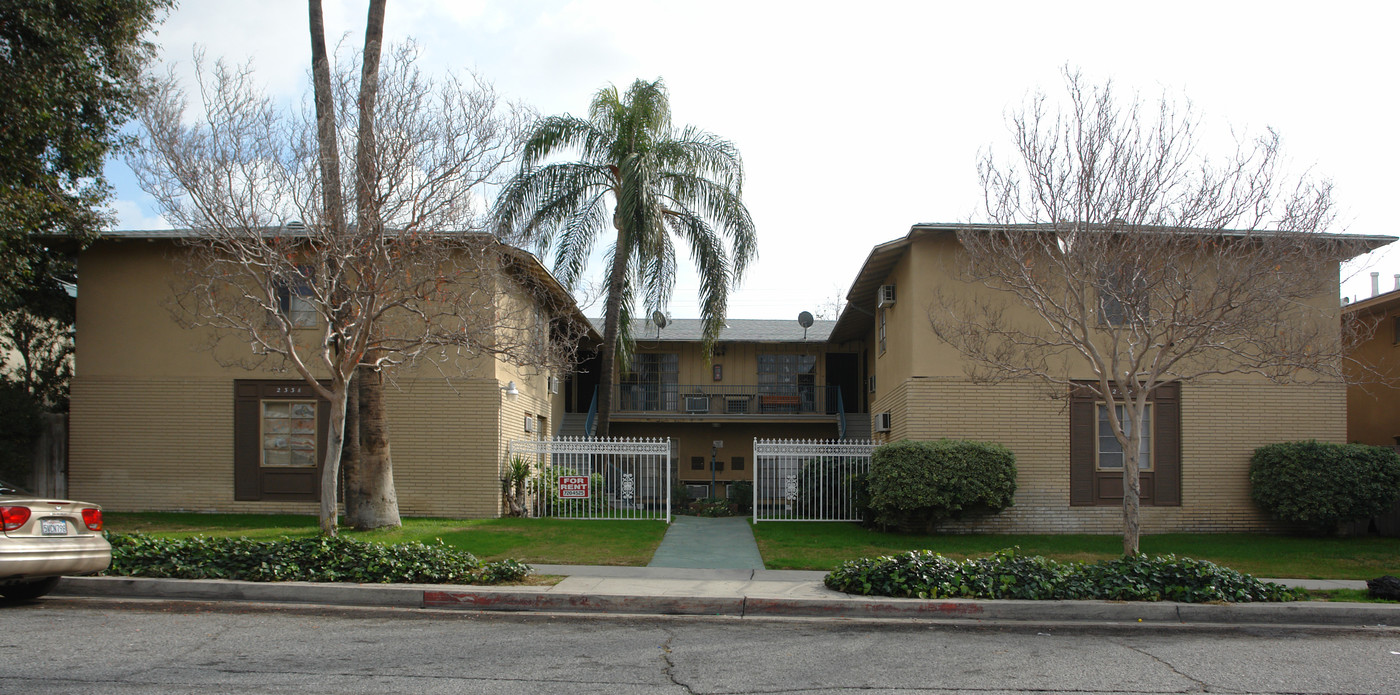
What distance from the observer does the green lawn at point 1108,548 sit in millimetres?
12312

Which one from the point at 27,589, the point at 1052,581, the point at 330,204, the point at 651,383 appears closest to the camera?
the point at 27,589

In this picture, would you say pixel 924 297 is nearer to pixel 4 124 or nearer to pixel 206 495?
pixel 206 495

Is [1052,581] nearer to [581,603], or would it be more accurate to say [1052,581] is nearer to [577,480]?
[581,603]

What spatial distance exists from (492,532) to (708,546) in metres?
3.40

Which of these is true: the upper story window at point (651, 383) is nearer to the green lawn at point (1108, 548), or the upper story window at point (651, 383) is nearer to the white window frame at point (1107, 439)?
the green lawn at point (1108, 548)

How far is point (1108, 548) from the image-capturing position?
14.3 m

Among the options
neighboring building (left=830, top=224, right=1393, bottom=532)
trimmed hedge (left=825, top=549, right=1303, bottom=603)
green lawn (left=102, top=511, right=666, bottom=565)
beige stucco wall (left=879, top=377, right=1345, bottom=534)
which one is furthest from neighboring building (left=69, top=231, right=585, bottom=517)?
trimmed hedge (left=825, top=549, right=1303, bottom=603)

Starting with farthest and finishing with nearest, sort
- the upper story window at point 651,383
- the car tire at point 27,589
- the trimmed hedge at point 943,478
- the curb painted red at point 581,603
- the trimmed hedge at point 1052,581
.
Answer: the upper story window at point 651,383 → the trimmed hedge at point 943,478 → the trimmed hedge at point 1052,581 → the curb painted red at point 581,603 → the car tire at point 27,589

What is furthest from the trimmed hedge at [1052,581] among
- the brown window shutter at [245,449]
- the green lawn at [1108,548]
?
the brown window shutter at [245,449]

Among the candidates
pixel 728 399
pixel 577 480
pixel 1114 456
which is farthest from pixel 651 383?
pixel 1114 456

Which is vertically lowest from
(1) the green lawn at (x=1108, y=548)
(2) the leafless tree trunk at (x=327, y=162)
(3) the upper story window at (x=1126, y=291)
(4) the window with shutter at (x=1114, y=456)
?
(1) the green lawn at (x=1108, y=548)

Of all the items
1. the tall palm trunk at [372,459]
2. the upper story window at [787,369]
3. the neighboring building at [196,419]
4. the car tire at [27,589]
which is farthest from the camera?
the upper story window at [787,369]

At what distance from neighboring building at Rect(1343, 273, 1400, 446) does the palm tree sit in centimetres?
1241

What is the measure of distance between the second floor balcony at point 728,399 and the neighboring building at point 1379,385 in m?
12.2
